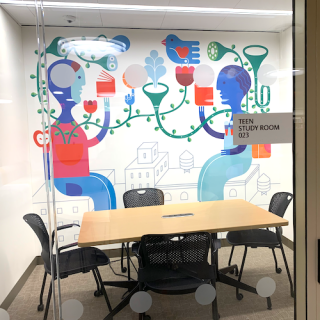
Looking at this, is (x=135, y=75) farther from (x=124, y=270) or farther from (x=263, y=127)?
(x=124, y=270)

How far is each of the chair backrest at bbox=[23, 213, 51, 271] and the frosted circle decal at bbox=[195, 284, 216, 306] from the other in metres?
0.67

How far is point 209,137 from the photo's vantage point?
3.91ft

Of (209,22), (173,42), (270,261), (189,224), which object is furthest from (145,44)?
(270,261)

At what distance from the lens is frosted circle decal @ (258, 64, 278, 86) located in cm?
118

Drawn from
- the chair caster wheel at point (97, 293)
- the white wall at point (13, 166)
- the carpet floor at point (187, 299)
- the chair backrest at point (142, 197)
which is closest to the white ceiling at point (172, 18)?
the white wall at point (13, 166)

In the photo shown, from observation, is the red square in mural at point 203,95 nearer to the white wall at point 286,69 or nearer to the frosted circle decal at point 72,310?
the white wall at point 286,69

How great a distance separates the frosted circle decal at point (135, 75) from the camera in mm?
1096

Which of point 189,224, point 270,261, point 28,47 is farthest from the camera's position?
point 270,261

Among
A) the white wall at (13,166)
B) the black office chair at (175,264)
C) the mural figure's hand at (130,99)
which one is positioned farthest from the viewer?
the black office chair at (175,264)

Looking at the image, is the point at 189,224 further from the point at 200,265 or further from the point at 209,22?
the point at 209,22

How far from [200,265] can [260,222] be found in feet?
1.17

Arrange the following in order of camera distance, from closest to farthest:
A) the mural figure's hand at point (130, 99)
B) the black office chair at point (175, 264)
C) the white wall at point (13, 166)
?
the white wall at point (13, 166), the mural figure's hand at point (130, 99), the black office chair at point (175, 264)

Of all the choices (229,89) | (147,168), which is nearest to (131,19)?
(229,89)

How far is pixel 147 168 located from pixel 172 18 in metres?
0.65
